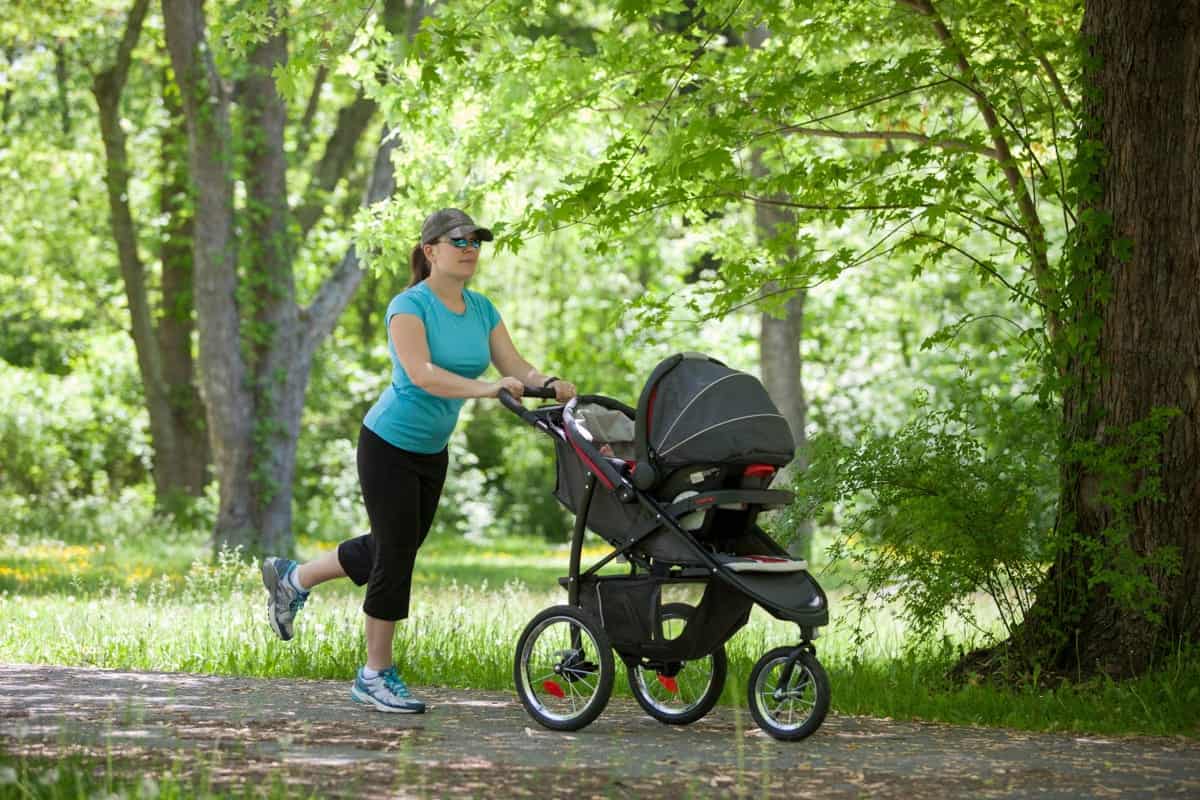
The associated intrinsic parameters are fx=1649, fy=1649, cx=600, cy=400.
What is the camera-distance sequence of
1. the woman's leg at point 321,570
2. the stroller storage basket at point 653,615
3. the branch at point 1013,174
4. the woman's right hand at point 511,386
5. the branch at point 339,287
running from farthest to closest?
1. the branch at point 339,287
2. the branch at point 1013,174
3. the woman's leg at point 321,570
4. the woman's right hand at point 511,386
5. the stroller storage basket at point 653,615

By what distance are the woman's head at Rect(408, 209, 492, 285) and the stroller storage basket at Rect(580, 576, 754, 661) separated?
55.4 inches

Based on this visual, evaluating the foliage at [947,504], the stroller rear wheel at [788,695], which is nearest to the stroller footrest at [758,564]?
the stroller rear wheel at [788,695]

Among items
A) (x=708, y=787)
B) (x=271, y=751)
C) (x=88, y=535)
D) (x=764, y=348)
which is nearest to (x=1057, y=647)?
(x=708, y=787)

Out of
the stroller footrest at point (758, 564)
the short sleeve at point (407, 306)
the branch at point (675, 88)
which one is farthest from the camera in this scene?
the branch at point (675, 88)

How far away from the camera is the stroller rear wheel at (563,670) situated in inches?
252

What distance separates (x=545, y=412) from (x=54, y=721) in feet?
7.46

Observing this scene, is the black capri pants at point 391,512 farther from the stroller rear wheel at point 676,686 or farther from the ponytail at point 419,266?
the stroller rear wheel at point 676,686

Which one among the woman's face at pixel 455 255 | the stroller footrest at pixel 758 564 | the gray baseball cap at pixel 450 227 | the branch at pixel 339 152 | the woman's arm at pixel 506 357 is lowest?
the stroller footrest at pixel 758 564

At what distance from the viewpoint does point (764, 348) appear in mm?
17094

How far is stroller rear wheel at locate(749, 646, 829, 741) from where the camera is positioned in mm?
6098

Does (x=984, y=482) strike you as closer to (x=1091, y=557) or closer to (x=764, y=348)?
(x=1091, y=557)

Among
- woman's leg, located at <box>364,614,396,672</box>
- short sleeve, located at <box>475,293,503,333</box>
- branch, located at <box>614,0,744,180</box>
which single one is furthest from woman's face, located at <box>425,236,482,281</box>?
branch, located at <box>614,0,744,180</box>

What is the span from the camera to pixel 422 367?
6633mm

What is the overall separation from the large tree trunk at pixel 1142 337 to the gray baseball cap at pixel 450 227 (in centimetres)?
282
